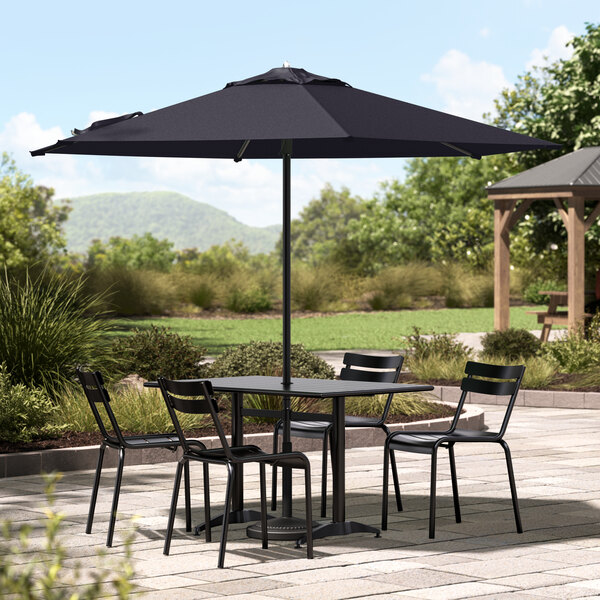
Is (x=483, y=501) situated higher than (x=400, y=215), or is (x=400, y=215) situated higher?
(x=400, y=215)

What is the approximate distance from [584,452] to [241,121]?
4817mm

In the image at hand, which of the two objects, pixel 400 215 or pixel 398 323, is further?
pixel 400 215

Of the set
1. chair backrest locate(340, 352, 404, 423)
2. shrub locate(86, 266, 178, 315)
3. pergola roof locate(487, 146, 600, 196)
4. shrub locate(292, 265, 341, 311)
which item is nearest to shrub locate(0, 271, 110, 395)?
chair backrest locate(340, 352, 404, 423)

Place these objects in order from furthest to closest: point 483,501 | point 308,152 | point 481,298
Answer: point 481,298, point 308,152, point 483,501

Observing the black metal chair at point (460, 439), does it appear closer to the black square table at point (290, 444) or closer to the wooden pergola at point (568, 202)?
the black square table at point (290, 444)

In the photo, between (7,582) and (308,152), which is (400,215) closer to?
(308,152)

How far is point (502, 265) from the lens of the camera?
1883 cm

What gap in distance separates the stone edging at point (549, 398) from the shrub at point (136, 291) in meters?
16.8

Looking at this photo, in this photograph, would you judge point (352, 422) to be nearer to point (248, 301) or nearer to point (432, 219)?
point (248, 301)

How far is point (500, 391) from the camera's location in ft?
22.0

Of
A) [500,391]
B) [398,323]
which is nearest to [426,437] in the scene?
[500,391]

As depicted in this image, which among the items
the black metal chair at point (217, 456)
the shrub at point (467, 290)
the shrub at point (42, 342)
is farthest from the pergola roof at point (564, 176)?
the shrub at point (467, 290)

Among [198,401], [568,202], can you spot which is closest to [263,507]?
[198,401]

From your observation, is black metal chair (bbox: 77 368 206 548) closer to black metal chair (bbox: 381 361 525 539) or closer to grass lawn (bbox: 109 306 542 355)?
black metal chair (bbox: 381 361 525 539)
